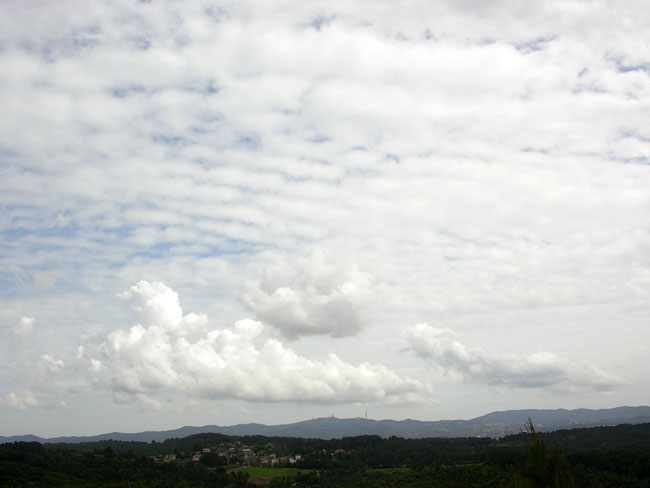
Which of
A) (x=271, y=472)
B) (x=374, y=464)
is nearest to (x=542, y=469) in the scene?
(x=271, y=472)

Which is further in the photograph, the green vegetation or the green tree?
the green vegetation

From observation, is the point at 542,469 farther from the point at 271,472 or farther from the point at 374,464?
the point at 374,464

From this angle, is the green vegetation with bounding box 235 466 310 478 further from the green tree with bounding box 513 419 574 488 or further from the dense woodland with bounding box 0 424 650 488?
the green tree with bounding box 513 419 574 488

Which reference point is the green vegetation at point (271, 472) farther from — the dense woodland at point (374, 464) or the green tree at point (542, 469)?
the green tree at point (542, 469)

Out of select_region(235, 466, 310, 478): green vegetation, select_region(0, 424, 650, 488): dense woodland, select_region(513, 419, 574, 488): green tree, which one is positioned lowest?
select_region(235, 466, 310, 478): green vegetation

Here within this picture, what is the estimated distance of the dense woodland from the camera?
2762 cm

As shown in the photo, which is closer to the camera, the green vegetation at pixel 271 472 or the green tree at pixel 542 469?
the green tree at pixel 542 469

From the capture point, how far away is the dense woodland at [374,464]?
27625 mm

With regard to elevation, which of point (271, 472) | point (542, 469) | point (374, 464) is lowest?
point (374, 464)

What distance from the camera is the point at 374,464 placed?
129m

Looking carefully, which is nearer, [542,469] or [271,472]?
[542,469]

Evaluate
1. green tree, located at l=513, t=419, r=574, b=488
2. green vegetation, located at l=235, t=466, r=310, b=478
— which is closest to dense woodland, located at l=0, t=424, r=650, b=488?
green tree, located at l=513, t=419, r=574, b=488

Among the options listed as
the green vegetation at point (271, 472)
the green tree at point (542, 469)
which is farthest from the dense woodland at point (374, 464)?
the green vegetation at point (271, 472)

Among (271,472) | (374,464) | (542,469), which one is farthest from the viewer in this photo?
(374,464)
